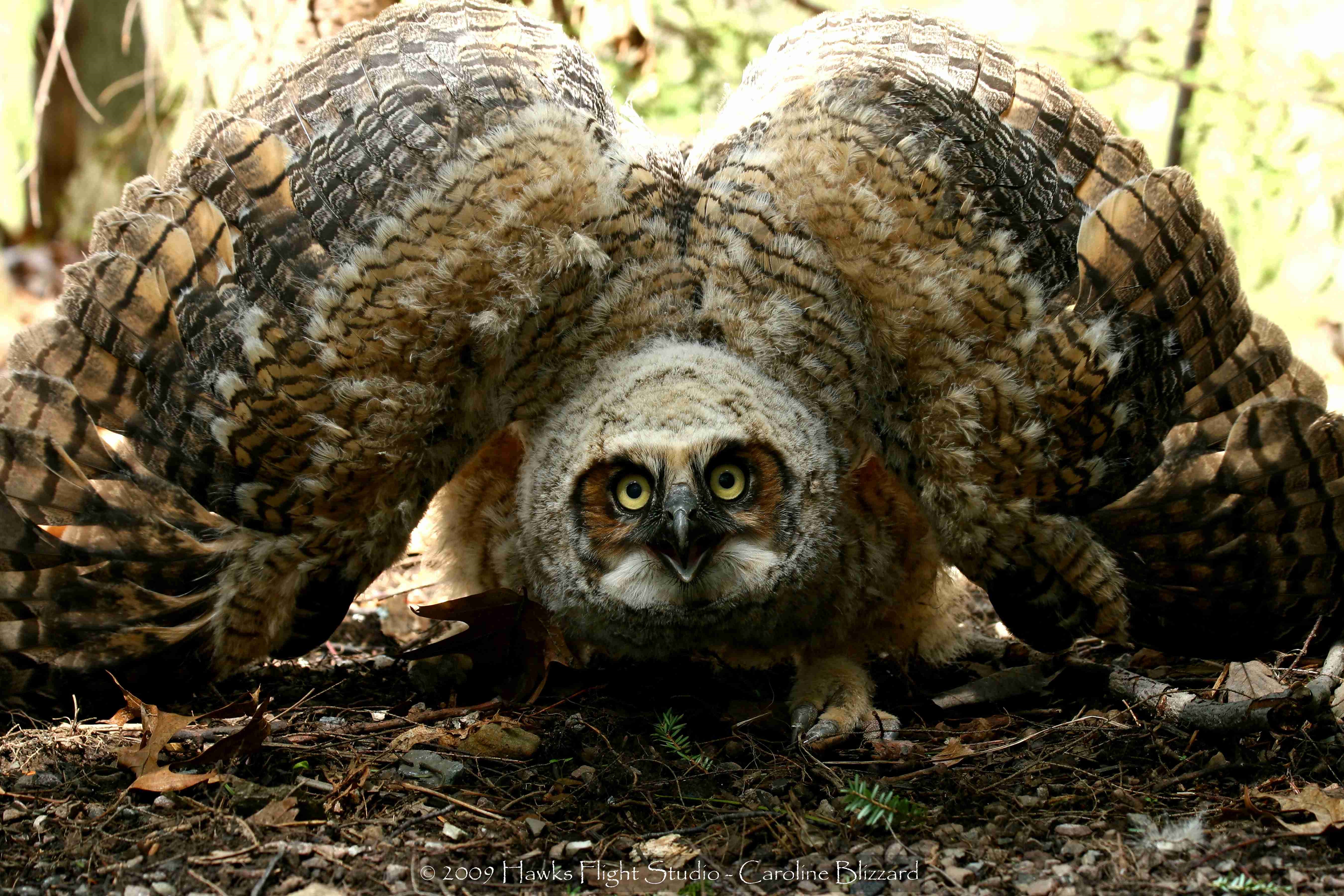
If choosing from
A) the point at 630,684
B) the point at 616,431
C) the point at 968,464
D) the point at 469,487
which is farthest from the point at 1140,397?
the point at 469,487

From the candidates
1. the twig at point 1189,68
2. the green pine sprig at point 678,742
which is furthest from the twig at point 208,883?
the twig at point 1189,68

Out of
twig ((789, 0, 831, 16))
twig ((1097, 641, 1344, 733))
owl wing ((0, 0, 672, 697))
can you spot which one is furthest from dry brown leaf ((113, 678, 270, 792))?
twig ((789, 0, 831, 16))

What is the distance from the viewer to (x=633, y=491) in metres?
3.46

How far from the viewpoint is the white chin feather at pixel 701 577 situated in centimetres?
344

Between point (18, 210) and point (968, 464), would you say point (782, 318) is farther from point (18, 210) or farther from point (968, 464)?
point (18, 210)

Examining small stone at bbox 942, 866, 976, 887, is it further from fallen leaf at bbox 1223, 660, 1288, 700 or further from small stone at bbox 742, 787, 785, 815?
fallen leaf at bbox 1223, 660, 1288, 700

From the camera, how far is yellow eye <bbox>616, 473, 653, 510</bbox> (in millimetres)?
3412

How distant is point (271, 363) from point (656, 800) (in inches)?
67.6

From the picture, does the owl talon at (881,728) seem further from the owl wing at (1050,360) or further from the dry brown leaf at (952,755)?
the owl wing at (1050,360)

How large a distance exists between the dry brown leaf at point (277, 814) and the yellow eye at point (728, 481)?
1.42 meters

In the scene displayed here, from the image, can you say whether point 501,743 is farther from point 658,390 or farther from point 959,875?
point 959,875

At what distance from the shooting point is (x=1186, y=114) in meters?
6.63

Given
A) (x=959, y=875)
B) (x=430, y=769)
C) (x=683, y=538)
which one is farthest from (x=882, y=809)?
(x=430, y=769)

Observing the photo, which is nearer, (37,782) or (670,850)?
(670,850)
